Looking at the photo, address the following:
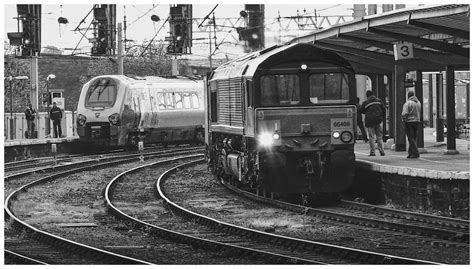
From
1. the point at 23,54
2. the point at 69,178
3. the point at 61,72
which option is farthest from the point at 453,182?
the point at 61,72

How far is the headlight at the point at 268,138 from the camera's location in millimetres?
19438

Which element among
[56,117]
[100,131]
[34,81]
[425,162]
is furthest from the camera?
[34,81]

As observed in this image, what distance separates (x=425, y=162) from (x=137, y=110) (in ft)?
56.6

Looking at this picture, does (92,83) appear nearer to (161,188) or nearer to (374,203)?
(161,188)

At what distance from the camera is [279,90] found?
19.6 metres

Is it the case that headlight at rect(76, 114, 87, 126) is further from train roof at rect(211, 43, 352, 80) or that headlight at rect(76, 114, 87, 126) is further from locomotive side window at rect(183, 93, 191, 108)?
train roof at rect(211, 43, 352, 80)

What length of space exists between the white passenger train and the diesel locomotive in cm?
1745

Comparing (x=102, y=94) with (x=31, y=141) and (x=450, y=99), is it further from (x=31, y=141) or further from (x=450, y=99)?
(x=450, y=99)

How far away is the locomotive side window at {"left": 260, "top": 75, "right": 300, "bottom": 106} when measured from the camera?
19.6 metres

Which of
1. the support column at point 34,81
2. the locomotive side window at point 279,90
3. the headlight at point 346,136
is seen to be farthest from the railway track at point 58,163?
the headlight at point 346,136

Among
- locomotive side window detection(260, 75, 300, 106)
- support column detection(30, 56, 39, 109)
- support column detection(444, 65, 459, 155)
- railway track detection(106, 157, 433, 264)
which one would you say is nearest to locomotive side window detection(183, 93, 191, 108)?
support column detection(30, 56, 39, 109)

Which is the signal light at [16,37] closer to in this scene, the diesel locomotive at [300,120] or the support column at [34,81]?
the support column at [34,81]

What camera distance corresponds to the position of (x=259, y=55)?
2122 cm

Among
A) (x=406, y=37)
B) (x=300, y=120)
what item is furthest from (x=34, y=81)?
(x=300, y=120)
